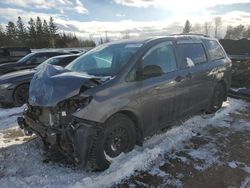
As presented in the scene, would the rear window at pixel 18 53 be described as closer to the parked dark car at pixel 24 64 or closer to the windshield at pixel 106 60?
the parked dark car at pixel 24 64

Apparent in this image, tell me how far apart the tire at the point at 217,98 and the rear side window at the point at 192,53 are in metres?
0.99

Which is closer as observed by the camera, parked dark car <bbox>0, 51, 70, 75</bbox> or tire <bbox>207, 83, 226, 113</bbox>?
tire <bbox>207, 83, 226, 113</bbox>

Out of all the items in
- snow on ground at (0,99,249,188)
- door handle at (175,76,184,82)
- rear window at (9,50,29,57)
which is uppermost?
rear window at (9,50,29,57)

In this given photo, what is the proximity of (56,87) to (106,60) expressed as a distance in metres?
1.22

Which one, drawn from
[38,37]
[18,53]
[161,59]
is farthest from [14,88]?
[38,37]

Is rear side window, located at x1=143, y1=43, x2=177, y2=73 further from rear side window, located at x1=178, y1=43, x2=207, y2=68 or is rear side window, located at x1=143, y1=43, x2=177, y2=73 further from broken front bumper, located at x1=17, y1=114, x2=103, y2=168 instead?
broken front bumper, located at x1=17, y1=114, x2=103, y2=168

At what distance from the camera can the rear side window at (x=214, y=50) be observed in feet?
19.6

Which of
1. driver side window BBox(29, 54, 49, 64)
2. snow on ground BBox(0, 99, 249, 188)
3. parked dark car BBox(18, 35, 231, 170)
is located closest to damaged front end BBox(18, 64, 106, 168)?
parked dark car BBox(18, 35, 231, 170)

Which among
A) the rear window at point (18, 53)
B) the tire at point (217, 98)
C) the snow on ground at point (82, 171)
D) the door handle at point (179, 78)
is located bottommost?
the snow on ground at point (82, 171)

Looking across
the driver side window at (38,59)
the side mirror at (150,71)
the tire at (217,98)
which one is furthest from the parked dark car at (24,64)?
the side mirror at (150,71)

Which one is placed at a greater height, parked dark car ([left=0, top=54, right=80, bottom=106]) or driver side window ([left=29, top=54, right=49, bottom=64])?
driver side window ([left=29, top=54, right=49, bottom=64])

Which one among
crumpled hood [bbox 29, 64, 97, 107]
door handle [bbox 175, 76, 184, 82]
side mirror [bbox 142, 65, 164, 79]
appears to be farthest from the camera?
door handle [bbox 175, 76, 184, 82]

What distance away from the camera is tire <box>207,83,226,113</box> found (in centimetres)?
619

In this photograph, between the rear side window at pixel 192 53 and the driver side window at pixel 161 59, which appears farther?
the rear side window at pixel 192 53
